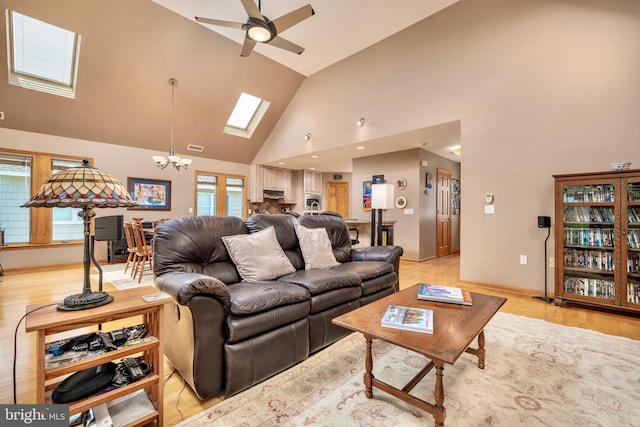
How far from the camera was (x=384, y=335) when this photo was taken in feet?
4.48

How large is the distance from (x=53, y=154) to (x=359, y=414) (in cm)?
671

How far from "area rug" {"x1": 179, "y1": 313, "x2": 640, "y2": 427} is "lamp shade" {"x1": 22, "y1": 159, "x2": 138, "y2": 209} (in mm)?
1141

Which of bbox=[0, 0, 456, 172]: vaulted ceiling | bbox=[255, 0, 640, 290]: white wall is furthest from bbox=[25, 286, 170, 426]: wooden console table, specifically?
bbox=[0, 0, 456, 172]: vaulted ceiling

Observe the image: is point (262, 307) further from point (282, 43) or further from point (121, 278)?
point (121, 278)

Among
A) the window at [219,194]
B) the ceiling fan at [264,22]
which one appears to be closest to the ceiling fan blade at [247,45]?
the ceiling fan at [264,22]

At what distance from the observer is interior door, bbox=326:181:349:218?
962cm

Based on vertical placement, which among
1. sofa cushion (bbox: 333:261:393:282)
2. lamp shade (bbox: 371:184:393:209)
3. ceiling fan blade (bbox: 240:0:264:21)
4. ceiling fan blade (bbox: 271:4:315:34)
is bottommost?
sofa cushion (bbox: 333:261:393:282)

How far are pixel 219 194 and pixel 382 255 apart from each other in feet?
18.7

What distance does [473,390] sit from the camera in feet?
5.31

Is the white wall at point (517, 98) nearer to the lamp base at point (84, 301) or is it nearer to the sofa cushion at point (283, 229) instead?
the sofa cushion at point (283, 229)

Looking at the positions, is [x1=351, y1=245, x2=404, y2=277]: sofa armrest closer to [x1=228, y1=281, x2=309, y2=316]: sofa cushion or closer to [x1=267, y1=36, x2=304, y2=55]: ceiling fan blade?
[x1=228, y1=281, x2=309, y2=316]: sofa cushion

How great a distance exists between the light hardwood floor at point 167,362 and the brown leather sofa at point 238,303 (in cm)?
12

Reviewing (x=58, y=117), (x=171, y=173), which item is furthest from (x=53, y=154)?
(x=171, y=173)

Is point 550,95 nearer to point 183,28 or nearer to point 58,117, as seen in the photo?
point 183,28
